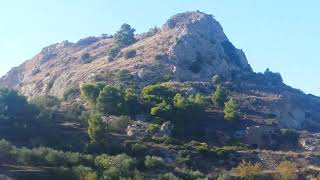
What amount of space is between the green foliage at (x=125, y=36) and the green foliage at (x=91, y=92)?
165ft

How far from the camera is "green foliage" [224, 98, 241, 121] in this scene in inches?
3893

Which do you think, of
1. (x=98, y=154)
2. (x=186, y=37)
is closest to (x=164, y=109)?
(x=98, y=154)

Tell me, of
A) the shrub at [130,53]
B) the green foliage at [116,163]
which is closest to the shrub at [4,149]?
the green foliage at [116,163]

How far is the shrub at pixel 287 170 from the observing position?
7150 centimetres

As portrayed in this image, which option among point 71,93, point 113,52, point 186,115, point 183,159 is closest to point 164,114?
point 186,115

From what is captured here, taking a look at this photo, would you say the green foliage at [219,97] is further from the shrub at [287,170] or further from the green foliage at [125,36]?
the green foliage at [125,36]

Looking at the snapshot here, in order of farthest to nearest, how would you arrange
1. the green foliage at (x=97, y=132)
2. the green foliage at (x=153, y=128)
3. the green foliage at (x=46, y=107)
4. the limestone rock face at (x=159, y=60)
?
the limestone rock face at (x=159, y=60)
the green foliage at (x=46, y=107)
the green foliage at (x=153, y=128)
the green foliage at (x=97, y=132)

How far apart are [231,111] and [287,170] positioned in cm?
2896

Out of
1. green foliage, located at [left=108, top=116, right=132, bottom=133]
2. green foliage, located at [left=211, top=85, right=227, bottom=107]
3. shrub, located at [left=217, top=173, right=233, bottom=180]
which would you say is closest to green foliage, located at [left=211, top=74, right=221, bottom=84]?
green foliage, located at [left=211, top=85, right=227, bottom=107]

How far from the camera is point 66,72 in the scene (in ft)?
459

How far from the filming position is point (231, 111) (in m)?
100

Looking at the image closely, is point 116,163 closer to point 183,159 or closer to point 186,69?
point 183,159

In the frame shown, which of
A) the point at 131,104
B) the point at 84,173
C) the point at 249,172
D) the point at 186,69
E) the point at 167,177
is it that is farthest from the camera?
the point at 186,69

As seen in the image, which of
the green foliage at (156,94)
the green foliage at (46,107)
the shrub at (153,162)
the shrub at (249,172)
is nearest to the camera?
the shrub at (249,172)
